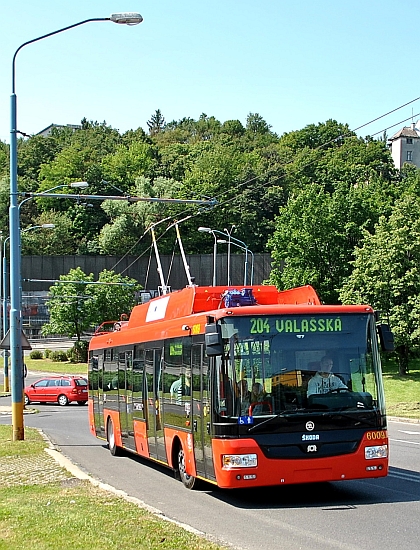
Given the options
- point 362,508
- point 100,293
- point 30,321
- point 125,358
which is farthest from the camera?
point 30,321

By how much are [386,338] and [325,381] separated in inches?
41.9

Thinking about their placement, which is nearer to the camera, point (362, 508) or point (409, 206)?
point (362, 508)

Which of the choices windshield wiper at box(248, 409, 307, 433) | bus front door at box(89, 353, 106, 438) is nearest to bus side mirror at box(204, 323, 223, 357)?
windshield wiper at box(248, 409, 307, 433)

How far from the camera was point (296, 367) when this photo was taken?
11180mm

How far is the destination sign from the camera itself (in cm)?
1134

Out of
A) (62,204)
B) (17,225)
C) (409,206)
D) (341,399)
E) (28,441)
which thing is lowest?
(28,441)

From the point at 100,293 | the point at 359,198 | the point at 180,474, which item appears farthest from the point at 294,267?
the point at 180,474

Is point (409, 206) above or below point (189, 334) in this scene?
above

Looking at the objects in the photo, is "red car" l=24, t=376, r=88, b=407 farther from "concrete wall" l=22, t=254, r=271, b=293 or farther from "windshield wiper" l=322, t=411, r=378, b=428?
"concrete wall" l=22, t=254, r=271, b=293

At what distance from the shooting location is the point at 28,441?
19.8 meters

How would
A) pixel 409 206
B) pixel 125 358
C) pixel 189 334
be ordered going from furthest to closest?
pixel 409 206 < pixel 125 358 < pixel 189 334

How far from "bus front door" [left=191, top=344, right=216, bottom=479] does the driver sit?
1.40m

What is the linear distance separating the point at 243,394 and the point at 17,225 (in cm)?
1113

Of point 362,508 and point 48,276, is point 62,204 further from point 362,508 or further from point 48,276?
point 362,508
